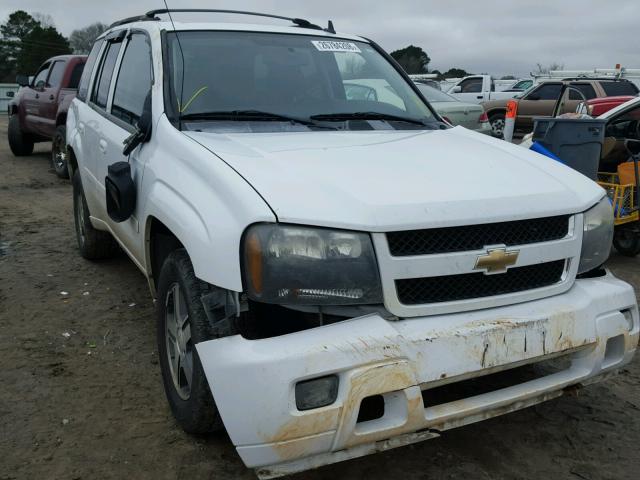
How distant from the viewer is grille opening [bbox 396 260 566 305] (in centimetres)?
227

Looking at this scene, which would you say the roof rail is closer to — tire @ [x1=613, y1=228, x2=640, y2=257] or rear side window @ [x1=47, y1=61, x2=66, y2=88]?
tire @ [x1=613, y1=228, x2=640, y2=257]

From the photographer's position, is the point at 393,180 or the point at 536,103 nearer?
the point at 393,180

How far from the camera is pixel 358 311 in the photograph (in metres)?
2.22

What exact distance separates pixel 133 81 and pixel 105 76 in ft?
2.94

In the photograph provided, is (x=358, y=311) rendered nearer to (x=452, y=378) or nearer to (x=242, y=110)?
(x=452, y=378)

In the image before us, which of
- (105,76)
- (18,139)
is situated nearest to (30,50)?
(18,139)

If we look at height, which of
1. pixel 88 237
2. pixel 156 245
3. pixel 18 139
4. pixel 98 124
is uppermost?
pixel 98 124

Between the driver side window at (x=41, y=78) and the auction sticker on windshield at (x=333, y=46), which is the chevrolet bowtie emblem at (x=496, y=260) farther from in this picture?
the driver side window at (x=41, y=78)

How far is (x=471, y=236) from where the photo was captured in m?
2.33

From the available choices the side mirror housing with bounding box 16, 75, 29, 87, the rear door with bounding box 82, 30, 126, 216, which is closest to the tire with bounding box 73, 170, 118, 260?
the rear door with bounding box 82, 30, 126, 216

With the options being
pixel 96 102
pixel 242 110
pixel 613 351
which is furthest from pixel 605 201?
pixel 96 102

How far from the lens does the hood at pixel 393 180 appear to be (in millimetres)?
2223

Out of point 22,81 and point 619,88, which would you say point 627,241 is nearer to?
Result: point 22,81

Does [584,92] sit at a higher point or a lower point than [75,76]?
lower
